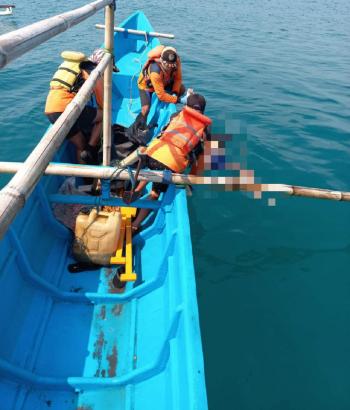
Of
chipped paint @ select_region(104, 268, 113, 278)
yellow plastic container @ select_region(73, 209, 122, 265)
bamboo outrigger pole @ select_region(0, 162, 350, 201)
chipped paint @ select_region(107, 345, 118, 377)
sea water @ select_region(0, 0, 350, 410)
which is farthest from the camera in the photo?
chipped paint @ select_region(104, 268, 113, 278)

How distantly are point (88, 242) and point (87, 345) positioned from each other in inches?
47.9

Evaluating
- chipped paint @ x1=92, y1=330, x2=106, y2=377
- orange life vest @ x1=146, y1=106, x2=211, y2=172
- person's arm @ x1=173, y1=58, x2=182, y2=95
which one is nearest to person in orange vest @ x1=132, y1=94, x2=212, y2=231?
orange life vest @ x1=146, y1=106, x2=211, y2=172

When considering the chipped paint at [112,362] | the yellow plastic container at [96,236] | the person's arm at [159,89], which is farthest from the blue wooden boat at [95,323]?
the person's arm at [159,89]

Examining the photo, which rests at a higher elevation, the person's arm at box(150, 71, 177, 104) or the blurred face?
the blurred face

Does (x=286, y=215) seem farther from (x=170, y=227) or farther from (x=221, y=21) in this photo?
(x=221, y=21)

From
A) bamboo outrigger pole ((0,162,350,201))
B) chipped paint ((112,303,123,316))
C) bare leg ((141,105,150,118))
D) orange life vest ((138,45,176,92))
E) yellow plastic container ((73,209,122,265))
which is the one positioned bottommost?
chipped paint ((112,303,123,316))

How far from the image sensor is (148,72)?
7.07m

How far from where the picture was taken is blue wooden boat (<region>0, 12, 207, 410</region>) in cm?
307

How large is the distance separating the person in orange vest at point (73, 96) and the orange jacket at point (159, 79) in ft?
4.72

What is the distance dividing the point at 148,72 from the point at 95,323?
5.15 metres

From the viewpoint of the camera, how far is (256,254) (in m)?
5.76

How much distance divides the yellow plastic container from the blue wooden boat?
0.76 feet

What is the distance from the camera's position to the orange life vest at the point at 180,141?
15.0 feet

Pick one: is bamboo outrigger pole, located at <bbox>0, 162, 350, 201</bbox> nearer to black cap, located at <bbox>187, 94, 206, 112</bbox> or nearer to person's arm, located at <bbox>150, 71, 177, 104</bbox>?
black cap, located at <bbox>187, 94, 206, 112</bbox>
